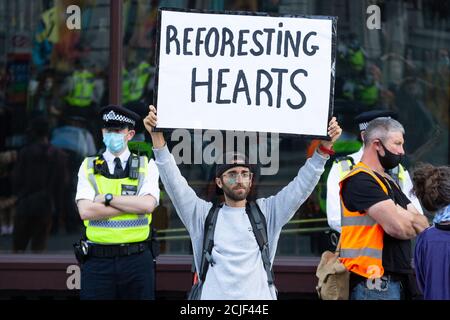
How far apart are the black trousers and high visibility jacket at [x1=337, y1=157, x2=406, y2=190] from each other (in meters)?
1.56

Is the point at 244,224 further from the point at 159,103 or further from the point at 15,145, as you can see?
the point at 15,145

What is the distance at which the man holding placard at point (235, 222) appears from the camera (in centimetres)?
549

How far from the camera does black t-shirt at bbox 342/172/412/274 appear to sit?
5.82m

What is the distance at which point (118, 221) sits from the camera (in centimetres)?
716

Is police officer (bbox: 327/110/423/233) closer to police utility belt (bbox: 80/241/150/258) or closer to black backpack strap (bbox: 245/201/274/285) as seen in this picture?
police utility belt (bbox: 80/241/150/258)

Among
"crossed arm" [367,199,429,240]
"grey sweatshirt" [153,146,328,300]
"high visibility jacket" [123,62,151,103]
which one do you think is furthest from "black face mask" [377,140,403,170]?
"high visibility jacket" [123,62,151,103]

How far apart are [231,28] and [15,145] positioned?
12.8 ft

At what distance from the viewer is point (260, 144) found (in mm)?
9016

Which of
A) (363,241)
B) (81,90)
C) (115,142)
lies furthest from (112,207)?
(81,90)

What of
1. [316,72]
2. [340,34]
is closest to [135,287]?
[316,72]

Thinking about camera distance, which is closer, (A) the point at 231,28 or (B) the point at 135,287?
(A) the point at 231,28

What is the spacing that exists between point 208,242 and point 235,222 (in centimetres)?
19

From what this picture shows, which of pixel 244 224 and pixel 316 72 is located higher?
pixel 316 72

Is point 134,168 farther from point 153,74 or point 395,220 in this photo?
point 395,220
